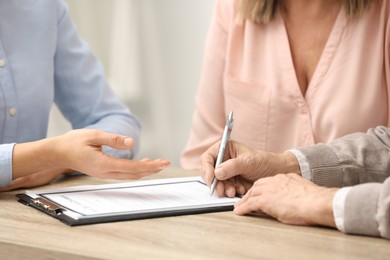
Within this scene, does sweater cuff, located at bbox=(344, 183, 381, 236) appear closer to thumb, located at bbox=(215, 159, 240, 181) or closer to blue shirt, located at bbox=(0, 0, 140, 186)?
thumb, located at bbox=(215, 159, 240, 181)

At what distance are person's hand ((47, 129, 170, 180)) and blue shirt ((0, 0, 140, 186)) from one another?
13.3 inches

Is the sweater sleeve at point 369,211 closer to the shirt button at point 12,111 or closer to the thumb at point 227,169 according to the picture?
the thumb at point 227,169

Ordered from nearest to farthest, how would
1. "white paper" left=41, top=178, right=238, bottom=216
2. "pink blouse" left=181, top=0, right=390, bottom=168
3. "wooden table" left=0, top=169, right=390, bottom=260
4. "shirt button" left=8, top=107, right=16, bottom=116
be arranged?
"wooden table" left=0, top=169, right=390, bottom=260, "white paper" left=41, top=178, right=238, bottom=216, "shirt button" left=8, top=107, right=16, bottom=116, "pink blouse" left=181, top=0, right=390, bottom=168

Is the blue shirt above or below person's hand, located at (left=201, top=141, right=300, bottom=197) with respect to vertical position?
above

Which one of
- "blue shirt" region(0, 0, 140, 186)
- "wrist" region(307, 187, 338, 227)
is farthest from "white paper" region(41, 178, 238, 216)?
"blue shirt" region(0, 0, 140, 186)

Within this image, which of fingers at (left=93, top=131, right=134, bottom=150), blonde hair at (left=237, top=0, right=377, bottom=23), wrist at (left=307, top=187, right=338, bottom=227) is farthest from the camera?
blonde hair at (left=237, top=0, right=377, bottom=23)

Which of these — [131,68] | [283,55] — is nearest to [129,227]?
[283,55]

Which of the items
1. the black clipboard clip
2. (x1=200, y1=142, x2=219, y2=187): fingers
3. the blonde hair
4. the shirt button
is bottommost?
the black clipboard clip

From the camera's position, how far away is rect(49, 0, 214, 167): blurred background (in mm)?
2922

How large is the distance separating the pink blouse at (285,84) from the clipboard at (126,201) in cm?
49

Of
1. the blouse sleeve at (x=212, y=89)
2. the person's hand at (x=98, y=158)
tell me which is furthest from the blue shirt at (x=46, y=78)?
the person's hand at (x=98, y=158)

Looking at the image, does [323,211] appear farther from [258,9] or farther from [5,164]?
[258,9]

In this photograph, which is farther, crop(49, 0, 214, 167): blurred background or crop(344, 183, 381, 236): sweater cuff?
crop(49, 0, 214, 167): blurred background

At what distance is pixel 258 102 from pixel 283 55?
15 centimetres
